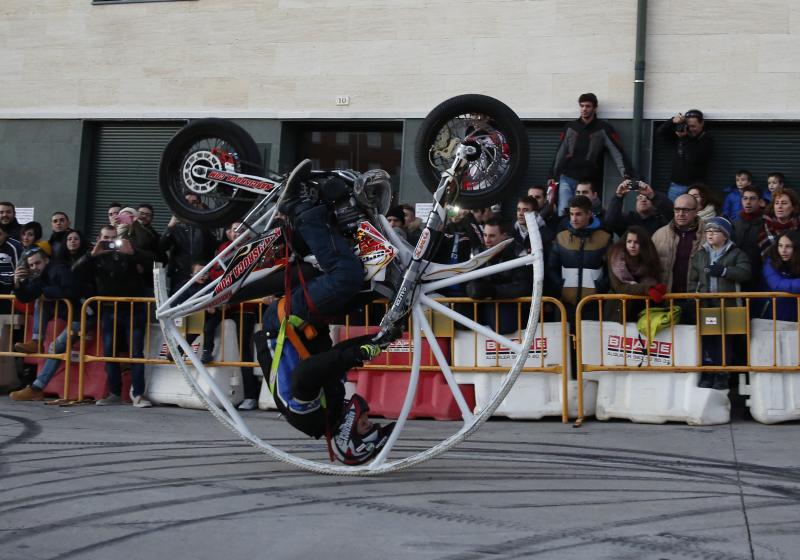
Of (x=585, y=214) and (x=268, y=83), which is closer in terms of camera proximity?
(x=585, y=214)

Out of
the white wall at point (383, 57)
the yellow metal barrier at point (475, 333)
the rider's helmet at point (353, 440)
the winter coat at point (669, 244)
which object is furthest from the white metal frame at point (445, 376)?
the white wall at point (383, 57)

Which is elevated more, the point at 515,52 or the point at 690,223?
the point at 515,52

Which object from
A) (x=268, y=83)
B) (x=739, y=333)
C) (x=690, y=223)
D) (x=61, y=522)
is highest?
(x=268, y=83)

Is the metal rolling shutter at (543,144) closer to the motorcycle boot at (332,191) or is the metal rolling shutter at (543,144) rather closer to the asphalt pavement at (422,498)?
the asphalt pavement at (422,498)

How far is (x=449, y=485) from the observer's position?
6750 millimetres

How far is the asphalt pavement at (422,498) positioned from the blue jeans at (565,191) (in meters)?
3.56

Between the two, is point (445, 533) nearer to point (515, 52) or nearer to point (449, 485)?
point (449, 485)

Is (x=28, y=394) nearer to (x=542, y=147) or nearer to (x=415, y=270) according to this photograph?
(x=415, y=270)

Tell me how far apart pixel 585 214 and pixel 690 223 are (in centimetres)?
97

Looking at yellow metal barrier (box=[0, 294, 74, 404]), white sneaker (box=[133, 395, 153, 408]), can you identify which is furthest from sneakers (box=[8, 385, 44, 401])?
white sneaker (box=[133, 395, 153, 408])

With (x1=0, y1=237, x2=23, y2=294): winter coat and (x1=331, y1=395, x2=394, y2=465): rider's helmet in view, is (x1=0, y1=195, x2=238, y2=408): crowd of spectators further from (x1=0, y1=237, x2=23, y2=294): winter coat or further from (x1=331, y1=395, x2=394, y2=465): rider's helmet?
(x1=331, y1=395, x2=394, y2=465): rider's helmet

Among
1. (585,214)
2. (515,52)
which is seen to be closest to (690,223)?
(585,214)

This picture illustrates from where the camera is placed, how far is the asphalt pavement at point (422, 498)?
524 cm

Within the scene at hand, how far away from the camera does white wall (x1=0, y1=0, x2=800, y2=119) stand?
1319cm
